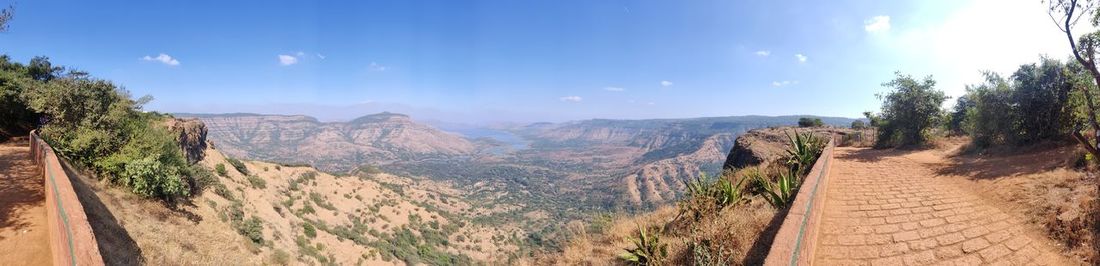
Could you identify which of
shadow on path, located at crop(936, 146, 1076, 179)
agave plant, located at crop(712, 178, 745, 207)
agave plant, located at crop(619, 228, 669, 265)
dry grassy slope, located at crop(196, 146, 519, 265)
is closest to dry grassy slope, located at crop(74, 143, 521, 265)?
dry grassy slope, located at crop(196, 146, 519, 265)

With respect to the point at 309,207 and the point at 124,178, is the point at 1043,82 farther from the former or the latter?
the point at 309,207

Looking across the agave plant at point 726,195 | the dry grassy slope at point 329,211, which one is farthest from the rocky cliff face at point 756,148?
the dry grassy slope at point 329,211

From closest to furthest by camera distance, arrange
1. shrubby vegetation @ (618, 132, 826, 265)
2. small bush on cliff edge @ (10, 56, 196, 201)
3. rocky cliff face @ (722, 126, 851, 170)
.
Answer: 1. shrubby vegetation @ (618, 132, 826, 265)
2. small bush on cliff edge @ (10, 56, 196, 201)
3. rocky cliff face @ (722, 126, 851, 170)

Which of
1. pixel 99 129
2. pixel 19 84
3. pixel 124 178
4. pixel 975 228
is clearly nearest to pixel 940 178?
pixel 975 228

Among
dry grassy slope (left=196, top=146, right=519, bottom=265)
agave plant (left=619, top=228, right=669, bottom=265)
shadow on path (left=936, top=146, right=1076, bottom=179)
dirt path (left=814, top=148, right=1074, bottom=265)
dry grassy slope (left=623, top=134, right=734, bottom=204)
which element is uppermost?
shadow on path (left=936, top=146, right=1076, bottom=179)

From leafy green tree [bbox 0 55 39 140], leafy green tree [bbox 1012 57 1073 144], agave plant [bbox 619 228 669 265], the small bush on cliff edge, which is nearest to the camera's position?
agave plant [bbox 619 228 669 265]

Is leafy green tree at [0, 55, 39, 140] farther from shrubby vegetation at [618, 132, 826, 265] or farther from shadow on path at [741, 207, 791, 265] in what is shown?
shadow on path at [741, 207, 791, 265]

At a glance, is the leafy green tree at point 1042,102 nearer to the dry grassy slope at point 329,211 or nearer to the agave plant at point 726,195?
the agave plant at point 726,195
